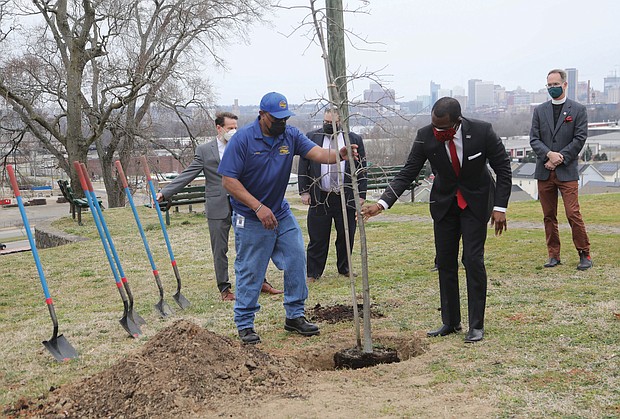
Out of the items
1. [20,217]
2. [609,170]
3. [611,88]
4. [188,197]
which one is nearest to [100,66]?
[188,197]

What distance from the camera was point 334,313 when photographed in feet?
22.7

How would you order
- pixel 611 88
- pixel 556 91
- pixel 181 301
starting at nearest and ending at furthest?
pixel 181 301
pixel 556 91
pixel 611 88

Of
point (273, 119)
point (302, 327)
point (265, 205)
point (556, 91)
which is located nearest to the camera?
point (273, 119)

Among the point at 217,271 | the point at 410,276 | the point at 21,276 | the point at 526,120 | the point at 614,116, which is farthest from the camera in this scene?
the point at 614,116

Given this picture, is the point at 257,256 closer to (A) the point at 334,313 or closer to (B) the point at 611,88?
(A) the point at 334,313

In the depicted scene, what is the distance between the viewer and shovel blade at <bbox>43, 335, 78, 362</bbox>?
5.95 m

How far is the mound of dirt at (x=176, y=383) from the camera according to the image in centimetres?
451

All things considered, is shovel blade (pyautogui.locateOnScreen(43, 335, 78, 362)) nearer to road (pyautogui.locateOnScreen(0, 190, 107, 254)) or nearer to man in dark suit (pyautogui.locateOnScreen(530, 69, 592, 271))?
man in dark suit (pyautogui.locateOnScreen(530, 69, 592, 271))

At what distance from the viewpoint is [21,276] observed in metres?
11.1

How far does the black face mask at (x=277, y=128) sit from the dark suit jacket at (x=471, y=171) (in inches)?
38.0

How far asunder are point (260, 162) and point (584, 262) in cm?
441

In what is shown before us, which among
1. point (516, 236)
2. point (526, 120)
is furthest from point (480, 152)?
point (526, 120)

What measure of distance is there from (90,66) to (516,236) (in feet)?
78.0

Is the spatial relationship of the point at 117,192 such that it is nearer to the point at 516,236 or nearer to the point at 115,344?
the point at 516,236
